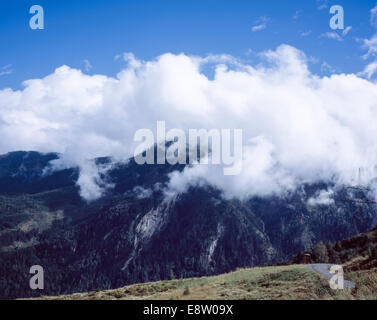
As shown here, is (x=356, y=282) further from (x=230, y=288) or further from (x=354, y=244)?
(x=354, y=244)

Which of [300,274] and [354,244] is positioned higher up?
[300,274]
